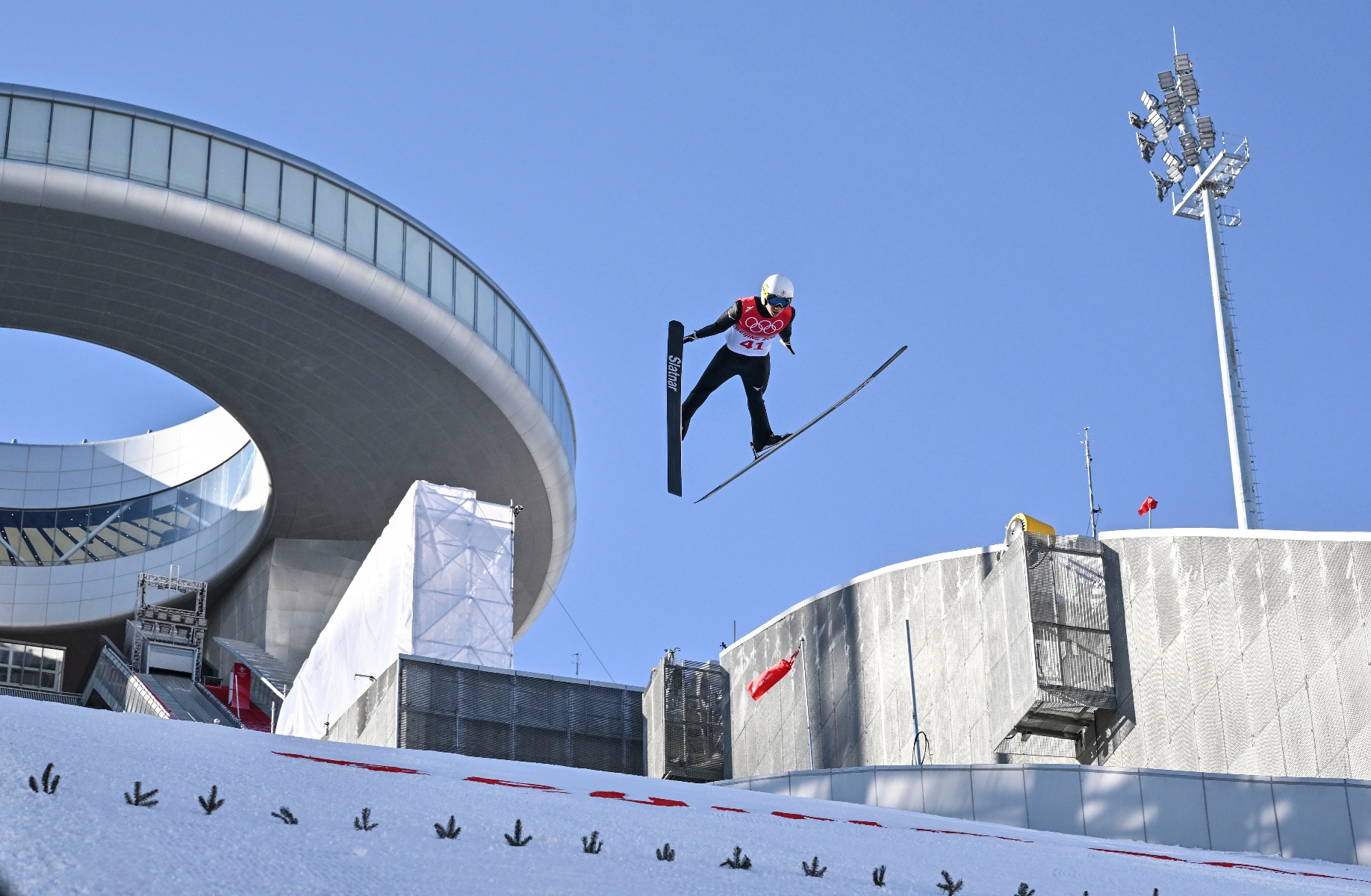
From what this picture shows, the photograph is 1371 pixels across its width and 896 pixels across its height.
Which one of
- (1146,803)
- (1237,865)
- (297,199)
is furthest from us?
(297,199)

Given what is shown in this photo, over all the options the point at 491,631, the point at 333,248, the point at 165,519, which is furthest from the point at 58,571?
the point at 491,631

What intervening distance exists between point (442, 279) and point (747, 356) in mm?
23178

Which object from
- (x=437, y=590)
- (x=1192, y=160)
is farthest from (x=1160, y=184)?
(x=437, y=590)

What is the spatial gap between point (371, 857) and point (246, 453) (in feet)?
157

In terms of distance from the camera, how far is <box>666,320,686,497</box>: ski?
58.7 feet

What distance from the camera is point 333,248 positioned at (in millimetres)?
37000

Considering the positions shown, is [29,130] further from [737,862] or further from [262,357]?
[737,862]

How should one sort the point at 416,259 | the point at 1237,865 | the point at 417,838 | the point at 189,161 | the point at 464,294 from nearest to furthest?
the point at 417,838 < the point at 1237,865 < the point at 189,161 < the point at 416,259 < the point at 464,294

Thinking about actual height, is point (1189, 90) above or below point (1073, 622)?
above

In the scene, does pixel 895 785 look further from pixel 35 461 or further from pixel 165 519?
pixel 35 461

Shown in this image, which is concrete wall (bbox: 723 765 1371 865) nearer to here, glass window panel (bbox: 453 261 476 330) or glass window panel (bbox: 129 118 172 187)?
glass window panel (bbox: 129 118 172 187)

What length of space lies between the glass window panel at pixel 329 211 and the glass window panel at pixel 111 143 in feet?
14.6

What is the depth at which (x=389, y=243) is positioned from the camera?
126 ft

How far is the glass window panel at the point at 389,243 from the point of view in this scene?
38062 mm
